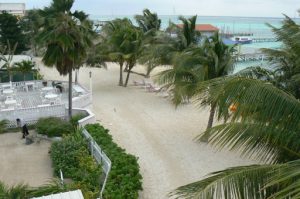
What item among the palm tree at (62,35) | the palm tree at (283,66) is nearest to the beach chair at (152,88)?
the palm tree at (62,35)

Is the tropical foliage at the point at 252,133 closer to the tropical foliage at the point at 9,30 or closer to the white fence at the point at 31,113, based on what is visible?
the white fence at the point at 31,113

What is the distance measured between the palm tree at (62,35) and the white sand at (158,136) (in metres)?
4.03

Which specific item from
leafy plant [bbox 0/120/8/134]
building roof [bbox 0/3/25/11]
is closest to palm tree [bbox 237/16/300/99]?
leafy plant [bbox 0/120/8/134]

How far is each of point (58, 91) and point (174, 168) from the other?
1169 centimetres

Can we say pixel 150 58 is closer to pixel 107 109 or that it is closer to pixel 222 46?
pixel 107 109

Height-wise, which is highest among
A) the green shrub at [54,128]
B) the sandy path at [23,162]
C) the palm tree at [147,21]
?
the palm tree at [147,21]

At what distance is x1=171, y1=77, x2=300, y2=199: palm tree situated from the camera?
4.02 m

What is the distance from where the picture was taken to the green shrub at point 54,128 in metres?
14.7

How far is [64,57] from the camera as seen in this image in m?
14.8

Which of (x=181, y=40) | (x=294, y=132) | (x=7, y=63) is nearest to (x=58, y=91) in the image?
(x=7, y=63)

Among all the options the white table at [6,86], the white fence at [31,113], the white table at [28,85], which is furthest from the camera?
the white table at [28,85]

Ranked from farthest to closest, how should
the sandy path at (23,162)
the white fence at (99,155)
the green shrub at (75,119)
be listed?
the green shrub at (75,119) < the sandy path at (23,162) < the white fence at (99,155)

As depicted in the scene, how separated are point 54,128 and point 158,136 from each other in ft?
15.0

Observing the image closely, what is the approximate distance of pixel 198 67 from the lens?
12.6 m
